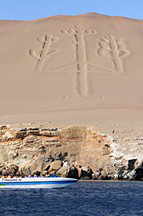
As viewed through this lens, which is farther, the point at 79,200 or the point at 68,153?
the point at 68,153

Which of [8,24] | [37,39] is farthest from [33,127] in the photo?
[8,24]

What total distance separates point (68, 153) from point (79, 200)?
591 inches

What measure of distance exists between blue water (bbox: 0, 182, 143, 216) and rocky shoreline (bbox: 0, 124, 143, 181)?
1.93m

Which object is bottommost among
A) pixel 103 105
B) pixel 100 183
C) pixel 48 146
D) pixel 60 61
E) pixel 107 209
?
pixel 107 209

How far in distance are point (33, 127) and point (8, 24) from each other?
4621cm

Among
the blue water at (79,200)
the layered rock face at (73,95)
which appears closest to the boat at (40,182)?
the blue water at (79,200)

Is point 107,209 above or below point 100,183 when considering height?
below

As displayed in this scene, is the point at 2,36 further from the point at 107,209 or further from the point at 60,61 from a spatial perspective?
the point at 107,209

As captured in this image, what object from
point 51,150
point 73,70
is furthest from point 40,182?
point 73,70

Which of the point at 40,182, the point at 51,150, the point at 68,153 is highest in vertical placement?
the point at 51,150

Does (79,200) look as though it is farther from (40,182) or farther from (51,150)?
(51,150)

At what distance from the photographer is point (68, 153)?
195 feet

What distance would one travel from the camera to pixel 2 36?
9700 centimetres

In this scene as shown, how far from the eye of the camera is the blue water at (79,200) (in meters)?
39.0
